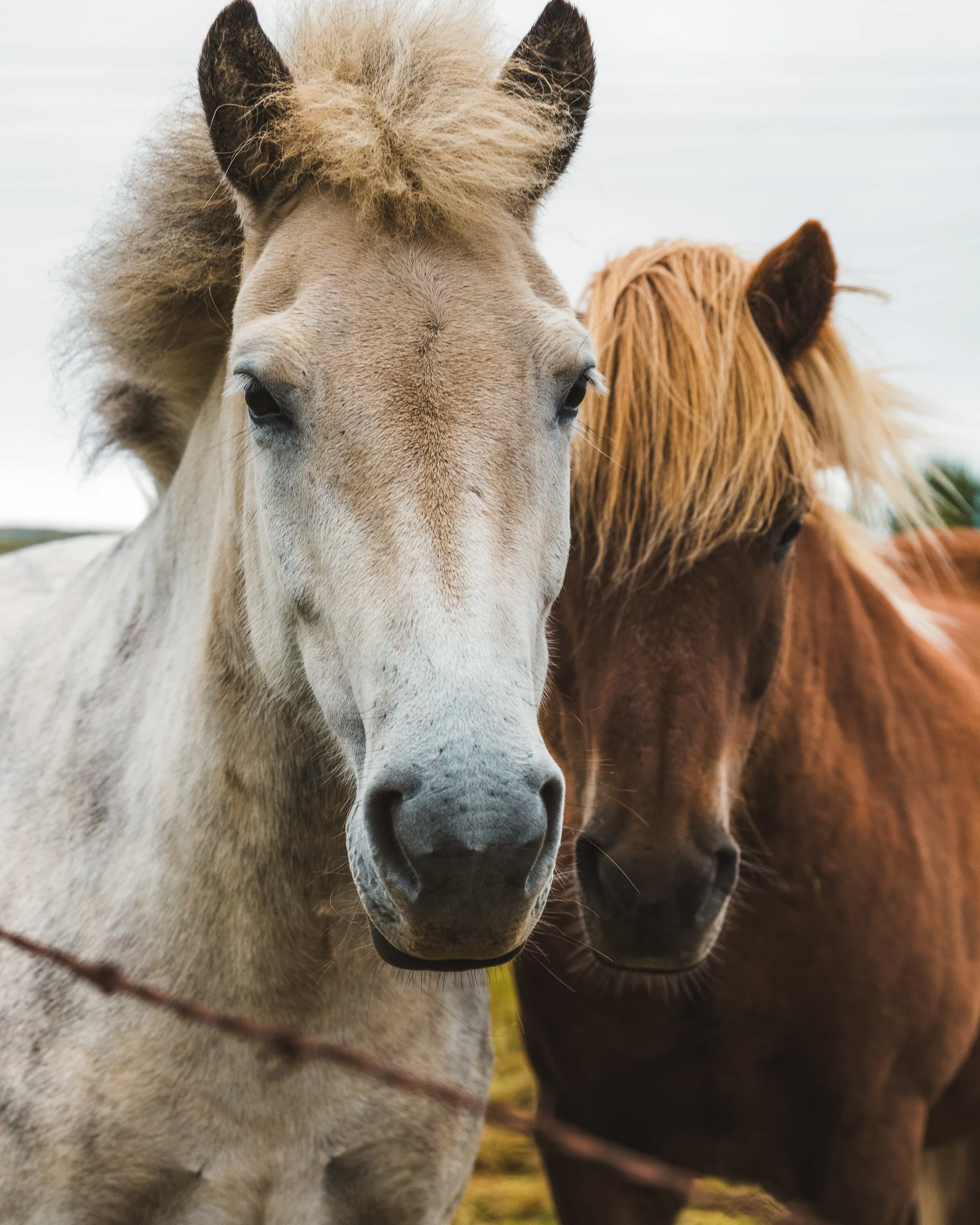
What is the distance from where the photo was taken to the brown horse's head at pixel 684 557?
2.14 m

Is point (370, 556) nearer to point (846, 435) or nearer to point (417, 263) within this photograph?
point (417, 263)

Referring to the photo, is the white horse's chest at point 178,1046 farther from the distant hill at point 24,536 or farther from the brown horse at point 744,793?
the distant hill at point 24,536

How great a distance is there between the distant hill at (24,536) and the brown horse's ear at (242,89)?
232cm

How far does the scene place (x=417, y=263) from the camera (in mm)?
1656

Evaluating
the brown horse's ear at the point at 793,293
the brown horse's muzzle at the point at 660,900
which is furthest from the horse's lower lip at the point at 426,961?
the brown horse's ear at the point at 793,293

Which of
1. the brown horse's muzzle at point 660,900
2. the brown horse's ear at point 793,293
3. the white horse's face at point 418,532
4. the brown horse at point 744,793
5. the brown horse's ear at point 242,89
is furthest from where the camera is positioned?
the brown horse's ear at point 793,293

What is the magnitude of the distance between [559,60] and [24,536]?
10.8m

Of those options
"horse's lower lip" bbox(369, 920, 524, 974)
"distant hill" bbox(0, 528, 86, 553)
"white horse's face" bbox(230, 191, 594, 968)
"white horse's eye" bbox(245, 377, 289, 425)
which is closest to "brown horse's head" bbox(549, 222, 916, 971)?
"white horse's face" bbox(230, 191, 594, 968)

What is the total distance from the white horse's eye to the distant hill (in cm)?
242

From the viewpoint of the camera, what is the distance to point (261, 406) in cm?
163

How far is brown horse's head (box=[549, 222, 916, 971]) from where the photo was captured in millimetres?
2141

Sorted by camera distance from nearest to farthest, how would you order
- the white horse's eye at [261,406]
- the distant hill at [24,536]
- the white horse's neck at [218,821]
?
the white horse's eye at [261,406], the white horse's neck at [218,821], the distant hill at [24,536]

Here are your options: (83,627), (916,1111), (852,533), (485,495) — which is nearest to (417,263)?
(485,495)

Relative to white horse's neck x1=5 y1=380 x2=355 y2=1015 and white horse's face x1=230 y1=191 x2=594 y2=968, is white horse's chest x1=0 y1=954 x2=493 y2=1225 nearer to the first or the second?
white horse's neck x1=5 y1=380 x2=355 y2=1015
